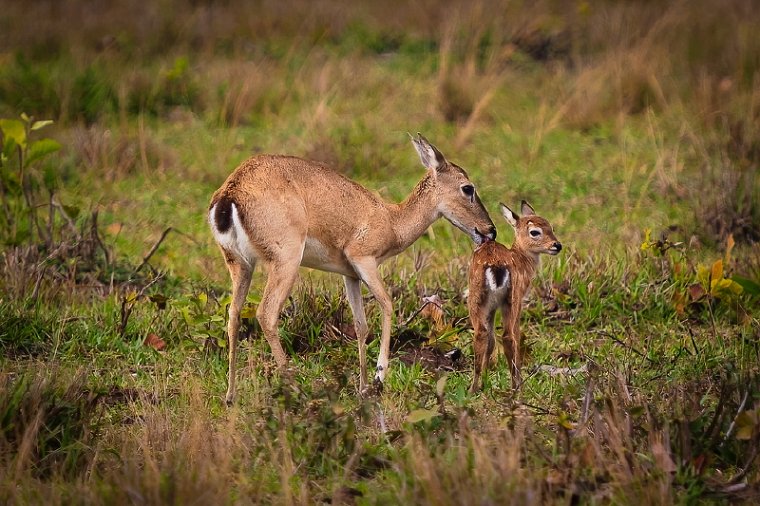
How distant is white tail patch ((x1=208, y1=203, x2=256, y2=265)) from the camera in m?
5.81

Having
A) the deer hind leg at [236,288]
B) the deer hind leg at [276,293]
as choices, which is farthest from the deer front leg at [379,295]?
the deer hind leg at [236,288]

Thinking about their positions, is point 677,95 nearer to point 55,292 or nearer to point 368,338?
point 368,338

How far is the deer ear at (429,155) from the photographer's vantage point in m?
6.63

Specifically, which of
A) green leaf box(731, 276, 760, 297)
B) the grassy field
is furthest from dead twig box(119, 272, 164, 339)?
green leaf box(731, 276, 760, 297)

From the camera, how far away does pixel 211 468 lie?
4477mm

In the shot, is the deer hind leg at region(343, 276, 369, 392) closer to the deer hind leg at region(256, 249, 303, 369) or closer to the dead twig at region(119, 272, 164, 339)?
the deer hind leg at region(256, 249, 303, 369)

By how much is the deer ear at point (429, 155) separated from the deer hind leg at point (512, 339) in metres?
0.98

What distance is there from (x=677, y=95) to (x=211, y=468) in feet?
26.7

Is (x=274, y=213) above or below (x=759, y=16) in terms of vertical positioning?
above

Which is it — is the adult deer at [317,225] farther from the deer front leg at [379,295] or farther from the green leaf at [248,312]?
the green leaf at [248,312]

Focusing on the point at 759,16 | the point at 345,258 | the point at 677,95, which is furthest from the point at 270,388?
the point at 759,16

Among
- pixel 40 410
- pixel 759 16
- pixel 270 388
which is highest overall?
pixel 40 410

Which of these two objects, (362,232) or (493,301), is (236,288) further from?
(493,301)

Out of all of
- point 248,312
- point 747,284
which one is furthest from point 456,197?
point 747,284
